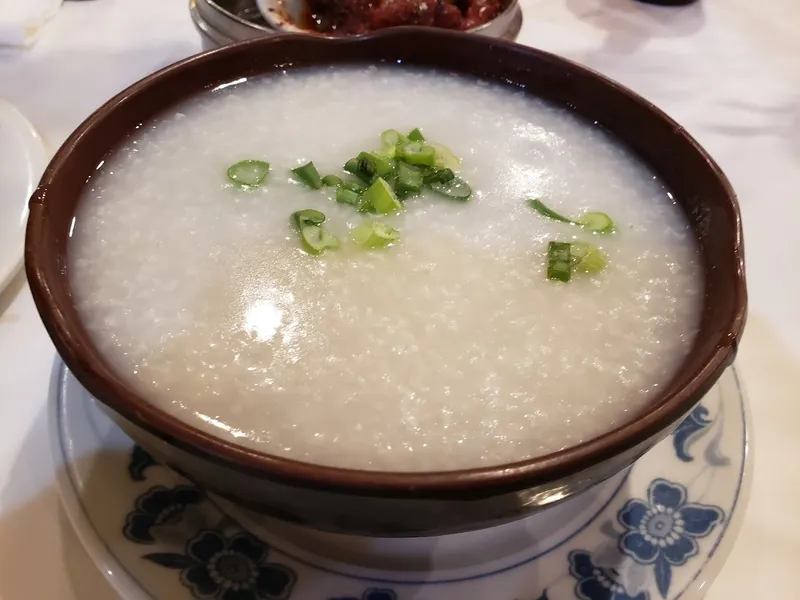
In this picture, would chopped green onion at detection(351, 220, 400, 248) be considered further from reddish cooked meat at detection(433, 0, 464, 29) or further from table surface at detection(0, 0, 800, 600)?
reddish cooked meat at detection(433, 0, 464, 29)

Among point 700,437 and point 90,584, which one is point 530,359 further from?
point 90,584

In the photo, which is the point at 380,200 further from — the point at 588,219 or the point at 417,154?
the point at 588,219

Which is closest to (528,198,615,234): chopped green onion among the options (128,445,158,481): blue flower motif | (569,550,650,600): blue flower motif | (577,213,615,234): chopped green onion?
(577,213,615,234): chopped green onion

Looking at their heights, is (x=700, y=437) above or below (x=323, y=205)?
below

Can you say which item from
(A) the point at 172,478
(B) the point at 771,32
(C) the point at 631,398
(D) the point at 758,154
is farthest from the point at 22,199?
(B) the point at 771,32

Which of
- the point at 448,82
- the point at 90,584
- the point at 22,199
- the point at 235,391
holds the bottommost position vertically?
the point at 90,584

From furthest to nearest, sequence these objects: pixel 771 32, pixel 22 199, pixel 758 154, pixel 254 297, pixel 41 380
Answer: pixel 771 32 → pixel 758 154 → pixel 22 199 → pixel 41 380 → pixel 254 297

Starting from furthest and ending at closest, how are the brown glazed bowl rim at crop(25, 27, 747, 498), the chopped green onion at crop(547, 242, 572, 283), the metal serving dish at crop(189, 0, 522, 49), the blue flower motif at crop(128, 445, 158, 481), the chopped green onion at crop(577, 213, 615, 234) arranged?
the metal serving dish at crop(189, 0, 522, 49) → the chopped green onion at crop(577, 213, 615, 234) → the chopped green onion at crop(547, 242, 572, 283) → the blue flower motif at crop(128, 445, 158, 481) → the brown glazed bowl rim at crop(25, 27, 747, 498)
